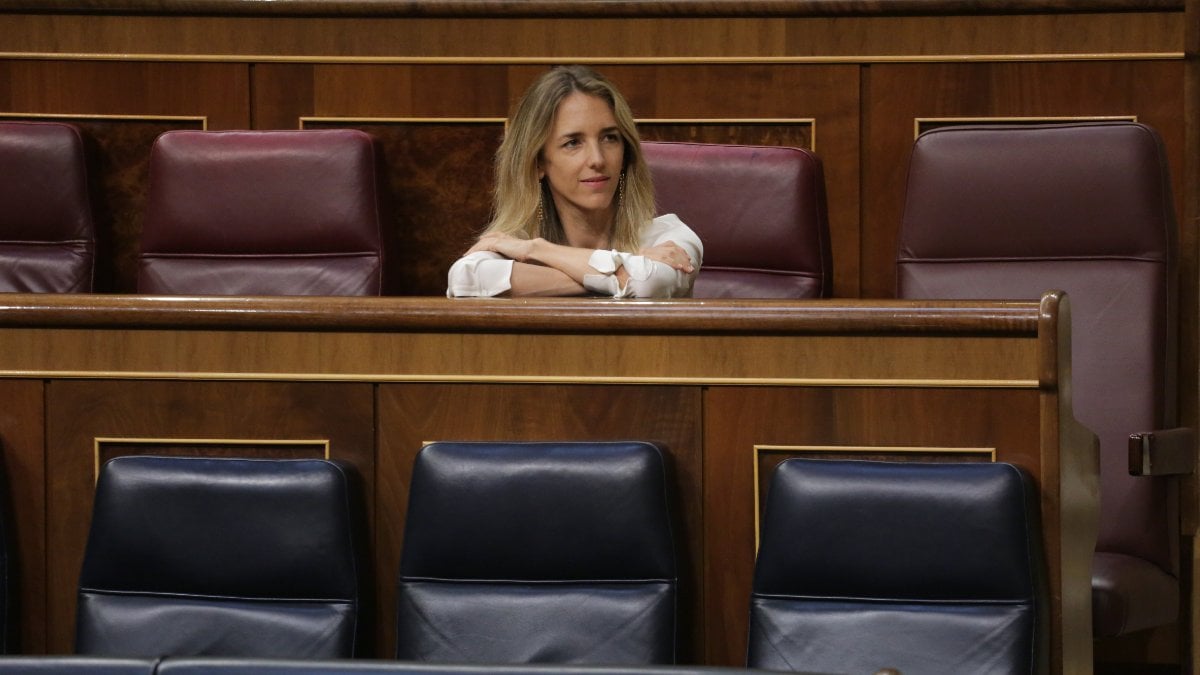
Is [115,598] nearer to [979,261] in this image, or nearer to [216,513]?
[216,513]

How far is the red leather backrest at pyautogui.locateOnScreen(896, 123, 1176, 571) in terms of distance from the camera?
0.76 metres

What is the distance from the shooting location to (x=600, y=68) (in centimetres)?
99

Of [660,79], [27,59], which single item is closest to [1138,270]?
[660,79]

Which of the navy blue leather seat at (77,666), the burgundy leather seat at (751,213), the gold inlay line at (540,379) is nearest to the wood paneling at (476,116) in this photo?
the burgundy leather seat at (751,213)

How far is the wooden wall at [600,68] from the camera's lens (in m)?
0.95

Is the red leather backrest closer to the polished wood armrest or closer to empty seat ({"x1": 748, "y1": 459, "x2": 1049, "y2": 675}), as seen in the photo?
the polished wood armrest

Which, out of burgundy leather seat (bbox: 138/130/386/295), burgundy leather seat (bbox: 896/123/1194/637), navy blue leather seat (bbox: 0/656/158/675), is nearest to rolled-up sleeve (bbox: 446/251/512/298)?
burgundy leather seat (bbox: 138/130/386/295)

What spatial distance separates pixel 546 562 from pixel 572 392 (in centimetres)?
7

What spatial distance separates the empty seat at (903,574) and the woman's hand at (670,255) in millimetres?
208

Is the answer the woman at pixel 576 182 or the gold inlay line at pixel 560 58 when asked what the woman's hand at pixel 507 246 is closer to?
the woman at pixel 576 182

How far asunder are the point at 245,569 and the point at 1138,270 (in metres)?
0.47

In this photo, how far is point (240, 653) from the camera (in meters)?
0.59

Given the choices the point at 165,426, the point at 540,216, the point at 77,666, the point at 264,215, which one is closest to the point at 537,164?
the point at 540,216

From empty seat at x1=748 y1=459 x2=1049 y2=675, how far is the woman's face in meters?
0.27
